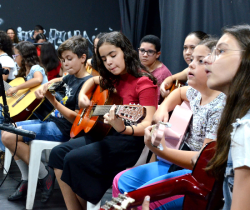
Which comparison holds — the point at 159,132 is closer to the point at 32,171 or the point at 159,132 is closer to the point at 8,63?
the point at 32,171

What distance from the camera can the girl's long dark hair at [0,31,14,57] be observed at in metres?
3.88

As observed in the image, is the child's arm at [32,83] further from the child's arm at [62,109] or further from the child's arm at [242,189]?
the child's arm at [242,189]

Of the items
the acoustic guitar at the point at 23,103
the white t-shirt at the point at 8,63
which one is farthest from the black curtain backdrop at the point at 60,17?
the acoustic guitar at the point at 23,103

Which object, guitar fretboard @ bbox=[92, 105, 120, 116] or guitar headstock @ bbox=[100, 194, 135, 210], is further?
guitar fretboard @ bbox=[92, 105, 120, 116]

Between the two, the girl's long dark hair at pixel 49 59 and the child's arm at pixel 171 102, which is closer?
the child's arm at pixel 171 102

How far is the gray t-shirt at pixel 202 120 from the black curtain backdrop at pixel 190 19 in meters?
1.42

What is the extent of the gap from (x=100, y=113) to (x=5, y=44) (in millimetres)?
2581

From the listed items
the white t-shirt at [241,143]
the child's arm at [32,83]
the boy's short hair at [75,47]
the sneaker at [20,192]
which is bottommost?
the sneaker at [20,192]

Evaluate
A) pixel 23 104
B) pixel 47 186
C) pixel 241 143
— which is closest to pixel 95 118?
pixel 47 186

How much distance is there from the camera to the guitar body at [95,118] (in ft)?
6.45

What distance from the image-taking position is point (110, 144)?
1.92 metres

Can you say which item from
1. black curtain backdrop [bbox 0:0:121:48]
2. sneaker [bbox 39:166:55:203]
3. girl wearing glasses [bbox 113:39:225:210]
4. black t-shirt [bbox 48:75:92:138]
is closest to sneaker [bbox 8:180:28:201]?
sneaker [bbox 39:166:55:203]

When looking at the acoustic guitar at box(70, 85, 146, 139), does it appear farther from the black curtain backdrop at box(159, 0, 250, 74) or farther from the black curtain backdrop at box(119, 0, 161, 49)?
the black curtain backdrop at box(119, 0, 161, 49)

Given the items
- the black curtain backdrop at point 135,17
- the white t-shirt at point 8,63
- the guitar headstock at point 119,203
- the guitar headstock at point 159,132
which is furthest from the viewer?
the black curtain backdrop at point 135,17
